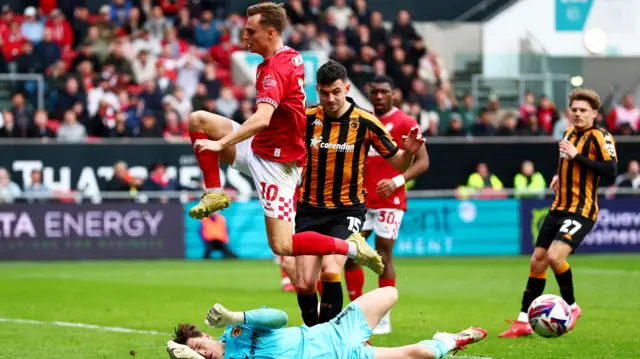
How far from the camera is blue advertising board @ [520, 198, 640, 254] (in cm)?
2333

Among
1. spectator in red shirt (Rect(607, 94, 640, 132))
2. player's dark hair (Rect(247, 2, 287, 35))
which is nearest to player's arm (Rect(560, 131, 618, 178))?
player's dark hair (Rect(247, 2, 287, 35))

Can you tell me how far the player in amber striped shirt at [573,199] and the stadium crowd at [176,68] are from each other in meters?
12.3

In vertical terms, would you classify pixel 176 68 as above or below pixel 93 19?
below

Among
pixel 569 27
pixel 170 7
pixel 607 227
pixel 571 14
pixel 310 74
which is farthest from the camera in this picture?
pixel 569 27

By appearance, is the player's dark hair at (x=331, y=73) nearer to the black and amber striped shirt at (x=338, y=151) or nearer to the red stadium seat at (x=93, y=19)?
the black and amber striped shirt at (x=338, y=151)

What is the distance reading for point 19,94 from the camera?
22641 millimetres

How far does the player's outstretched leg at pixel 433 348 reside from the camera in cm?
802

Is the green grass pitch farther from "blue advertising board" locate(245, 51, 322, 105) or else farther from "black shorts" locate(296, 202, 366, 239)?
"blue advertising board" locate(245, 51, 322, 105)

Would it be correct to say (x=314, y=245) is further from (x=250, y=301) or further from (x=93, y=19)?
(x=93, y=19)

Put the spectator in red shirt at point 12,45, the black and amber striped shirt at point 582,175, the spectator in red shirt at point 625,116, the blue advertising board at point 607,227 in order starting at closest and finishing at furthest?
the black and amber striped shirt at point 582,175, the blue advertising board at point 607,227, the spectator in red shirt at point 12,45, the spectator in red shirt at point 625,116

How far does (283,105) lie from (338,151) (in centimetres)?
128

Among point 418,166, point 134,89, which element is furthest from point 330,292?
point 134,89

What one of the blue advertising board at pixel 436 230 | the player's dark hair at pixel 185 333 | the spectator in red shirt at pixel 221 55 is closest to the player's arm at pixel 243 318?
the player's dark hair at pixel 185 333

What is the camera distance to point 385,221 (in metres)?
12.1
